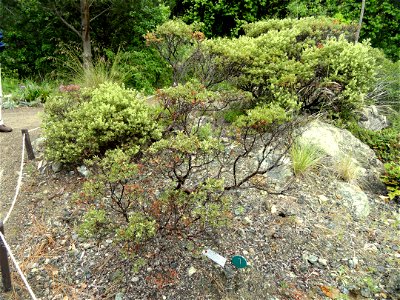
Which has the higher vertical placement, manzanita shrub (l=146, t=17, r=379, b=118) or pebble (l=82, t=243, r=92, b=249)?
manzanita shrub (l=146, t=17, r=379, b=118)

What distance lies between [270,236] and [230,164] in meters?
0.97

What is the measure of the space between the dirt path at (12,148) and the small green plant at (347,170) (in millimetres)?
3497

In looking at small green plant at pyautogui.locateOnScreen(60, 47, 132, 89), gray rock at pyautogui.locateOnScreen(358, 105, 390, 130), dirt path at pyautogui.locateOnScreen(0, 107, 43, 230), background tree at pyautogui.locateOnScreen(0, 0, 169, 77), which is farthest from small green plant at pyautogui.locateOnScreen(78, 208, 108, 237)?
background tree at pyautogui.locateOnScreen(0, 0, 169, 77)

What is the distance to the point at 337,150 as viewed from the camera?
4.30 metres

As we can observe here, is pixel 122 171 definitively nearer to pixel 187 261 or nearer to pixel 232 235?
pixel 187 261

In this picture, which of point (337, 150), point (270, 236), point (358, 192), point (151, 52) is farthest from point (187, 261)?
point (151, 52)

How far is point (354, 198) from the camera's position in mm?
3750

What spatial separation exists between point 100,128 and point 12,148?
5.61ft

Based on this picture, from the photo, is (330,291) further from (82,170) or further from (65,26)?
(65,26)

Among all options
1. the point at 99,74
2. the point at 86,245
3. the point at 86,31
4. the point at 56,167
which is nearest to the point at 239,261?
the point at 86,245

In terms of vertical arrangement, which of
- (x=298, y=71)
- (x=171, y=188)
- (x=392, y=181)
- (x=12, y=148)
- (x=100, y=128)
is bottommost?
(x=392, y=181)

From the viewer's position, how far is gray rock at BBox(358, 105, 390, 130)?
5.34 m

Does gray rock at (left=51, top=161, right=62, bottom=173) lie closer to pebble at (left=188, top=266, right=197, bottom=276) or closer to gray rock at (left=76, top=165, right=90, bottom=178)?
gray rock at (left=76, top=165, right=90, bottom=178)

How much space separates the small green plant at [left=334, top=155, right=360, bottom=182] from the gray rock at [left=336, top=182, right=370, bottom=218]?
102mm
